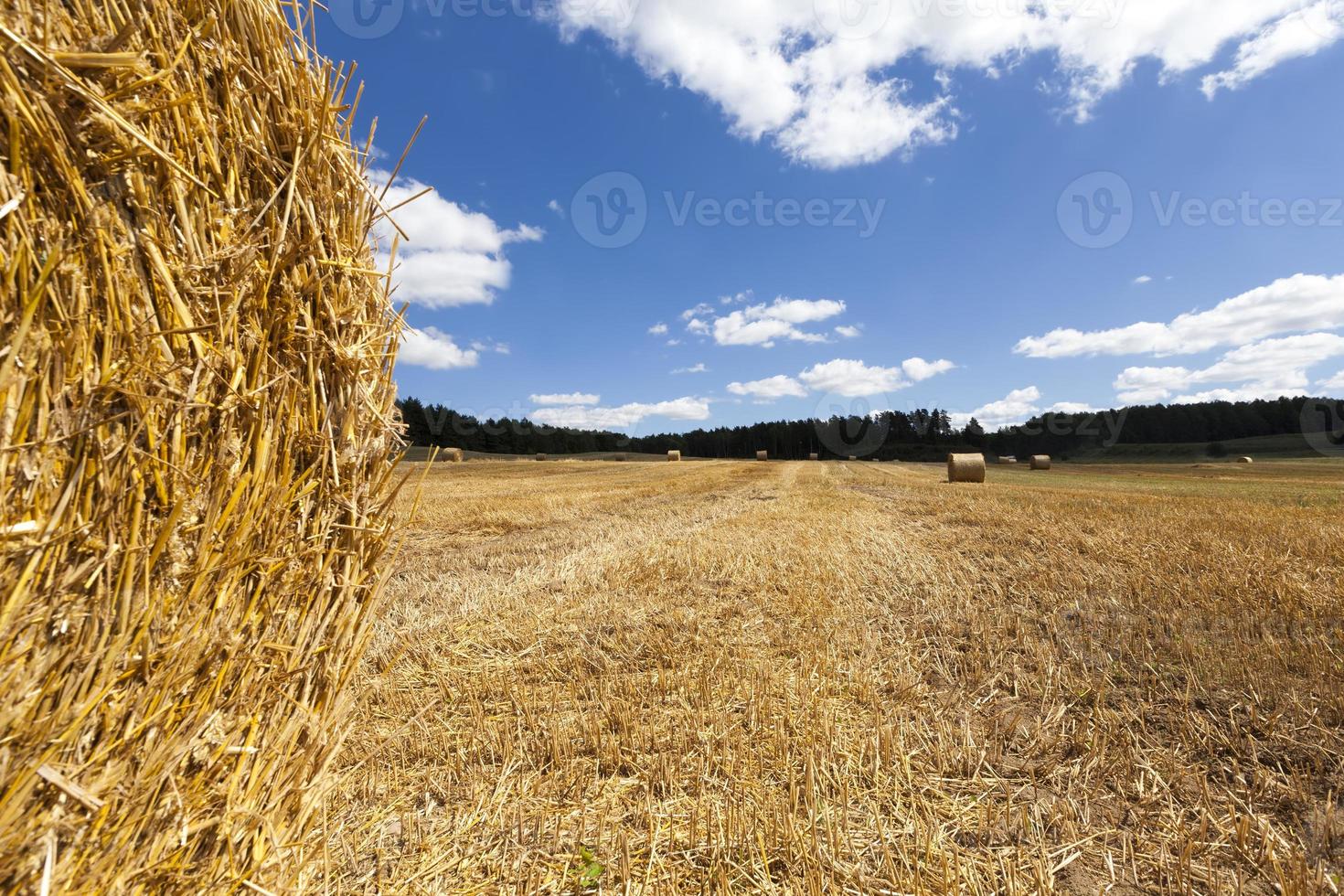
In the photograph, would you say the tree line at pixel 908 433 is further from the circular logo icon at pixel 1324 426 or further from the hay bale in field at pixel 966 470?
the hay bale in field at pixel 966 470

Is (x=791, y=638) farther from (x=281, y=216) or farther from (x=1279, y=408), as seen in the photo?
(x=1279, y=408)

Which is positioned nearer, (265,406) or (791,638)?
(265,406)

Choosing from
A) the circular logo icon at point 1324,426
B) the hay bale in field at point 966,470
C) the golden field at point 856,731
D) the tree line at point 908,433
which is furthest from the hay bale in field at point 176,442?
the circular logo icon at point 1324,426

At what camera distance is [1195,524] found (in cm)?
864

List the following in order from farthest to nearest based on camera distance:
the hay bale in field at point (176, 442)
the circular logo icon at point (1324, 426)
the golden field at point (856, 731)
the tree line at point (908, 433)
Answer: the tree line at point (908, 433)
the circular logo icon at point (1324, 426)
the golden field at point (856, 731)
the hay bale in field at point (176, 442)

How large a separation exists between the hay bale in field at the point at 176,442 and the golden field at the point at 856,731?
0.48 metres

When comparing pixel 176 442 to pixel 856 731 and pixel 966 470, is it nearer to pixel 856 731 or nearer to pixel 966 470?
pixel 856 731

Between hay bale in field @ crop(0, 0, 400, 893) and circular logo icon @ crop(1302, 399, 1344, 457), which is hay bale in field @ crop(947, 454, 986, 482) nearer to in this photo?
hay bale in field @ crop(0, 0, 400, 893)

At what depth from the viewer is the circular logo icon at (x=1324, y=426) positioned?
69312 mm

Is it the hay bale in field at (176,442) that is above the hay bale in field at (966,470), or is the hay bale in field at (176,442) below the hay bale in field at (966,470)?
above

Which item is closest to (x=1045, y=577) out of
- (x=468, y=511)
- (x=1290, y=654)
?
(x=1290, y=654)

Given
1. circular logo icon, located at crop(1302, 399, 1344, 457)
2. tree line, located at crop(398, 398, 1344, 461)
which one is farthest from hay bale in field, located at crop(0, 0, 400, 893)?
circular logo icon, located at crop(1302, 399, 1344, 457)

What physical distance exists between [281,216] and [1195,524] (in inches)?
477

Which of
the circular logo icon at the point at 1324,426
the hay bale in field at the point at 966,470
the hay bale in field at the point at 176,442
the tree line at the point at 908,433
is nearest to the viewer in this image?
the hay bale in field at the point at 176,442
